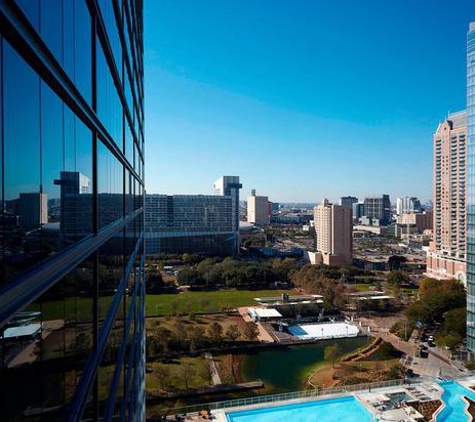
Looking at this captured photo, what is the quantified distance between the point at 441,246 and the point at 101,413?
948 inches

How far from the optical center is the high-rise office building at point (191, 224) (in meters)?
28.0

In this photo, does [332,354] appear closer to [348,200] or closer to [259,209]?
[259,209]

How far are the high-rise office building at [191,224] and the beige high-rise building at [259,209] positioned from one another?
27.7m

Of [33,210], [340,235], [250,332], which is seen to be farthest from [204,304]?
[33,210]

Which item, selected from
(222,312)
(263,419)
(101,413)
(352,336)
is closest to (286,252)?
(222,312)

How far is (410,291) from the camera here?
19.9 meters

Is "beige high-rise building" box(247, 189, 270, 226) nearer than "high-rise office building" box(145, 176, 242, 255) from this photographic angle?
No

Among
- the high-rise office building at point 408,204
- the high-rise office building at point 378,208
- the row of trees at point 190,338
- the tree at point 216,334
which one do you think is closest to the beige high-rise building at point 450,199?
the row of trees at point 190,338

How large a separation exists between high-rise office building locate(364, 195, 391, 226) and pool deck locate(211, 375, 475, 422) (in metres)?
55.3

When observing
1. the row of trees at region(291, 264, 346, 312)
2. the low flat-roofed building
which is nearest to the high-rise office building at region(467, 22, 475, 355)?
the row of trees at region(291, 264, 346, 312)

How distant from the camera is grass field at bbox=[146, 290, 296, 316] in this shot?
52.3 feet

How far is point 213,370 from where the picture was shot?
1054cm

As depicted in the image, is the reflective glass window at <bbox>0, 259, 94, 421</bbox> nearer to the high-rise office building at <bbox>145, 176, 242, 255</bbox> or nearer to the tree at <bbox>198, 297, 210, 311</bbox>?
the tree at <bbox>198, 297, 210, 311</bbox>

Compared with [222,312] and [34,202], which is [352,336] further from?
[34,202]
